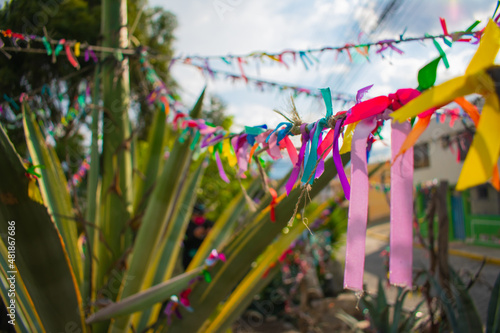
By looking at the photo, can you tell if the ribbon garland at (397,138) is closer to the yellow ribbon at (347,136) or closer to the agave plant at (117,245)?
the yellow ribbon at (347,136)

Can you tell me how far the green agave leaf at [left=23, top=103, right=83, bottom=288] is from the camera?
3.87 ft

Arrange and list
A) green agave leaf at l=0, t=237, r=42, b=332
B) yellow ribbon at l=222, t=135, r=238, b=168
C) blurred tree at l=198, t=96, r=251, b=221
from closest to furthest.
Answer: green agave leaf at l=0, t=237, r=42, b=332, yellow ribbon at l=222, t=135, r=238, b=168, blurred tree at l=198, t=96, r=251, b=221

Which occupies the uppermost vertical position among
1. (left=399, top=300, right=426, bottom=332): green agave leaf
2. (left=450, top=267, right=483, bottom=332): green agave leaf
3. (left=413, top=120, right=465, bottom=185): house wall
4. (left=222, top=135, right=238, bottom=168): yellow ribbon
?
(left=413, top=120, right=465, bottom=185): house wall

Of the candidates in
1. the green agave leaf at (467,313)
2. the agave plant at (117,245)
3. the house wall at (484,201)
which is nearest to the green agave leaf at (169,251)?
the agave plant at (117,245)

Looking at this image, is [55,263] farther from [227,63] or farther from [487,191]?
[487,191]

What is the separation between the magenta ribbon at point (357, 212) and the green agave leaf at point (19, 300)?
33.5 inches

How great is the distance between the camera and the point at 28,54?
1810mm

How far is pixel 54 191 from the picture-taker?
126 centimetres

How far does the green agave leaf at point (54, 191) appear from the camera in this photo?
1179mm

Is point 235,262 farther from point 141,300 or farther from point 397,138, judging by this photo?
point 397,138

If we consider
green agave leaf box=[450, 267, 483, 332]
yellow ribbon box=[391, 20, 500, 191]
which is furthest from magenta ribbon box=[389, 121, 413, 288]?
green agave leaf box=[450, 267, 483, 332]

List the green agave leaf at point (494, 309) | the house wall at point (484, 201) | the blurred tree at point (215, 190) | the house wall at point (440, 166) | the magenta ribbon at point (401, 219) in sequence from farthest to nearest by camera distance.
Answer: the house wall at point (440, 166) → the house wall at point (484, 201) → the blurred tree at point (215, 190) → the green agave leaf at point (494, 309) → the magenta ribbon at point (401, 219)

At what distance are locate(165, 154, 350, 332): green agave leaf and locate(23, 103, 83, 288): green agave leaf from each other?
18.5 inches

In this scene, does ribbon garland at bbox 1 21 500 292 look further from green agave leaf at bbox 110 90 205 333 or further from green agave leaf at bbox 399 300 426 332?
green agave leaf at bbox 399 300 426 332
